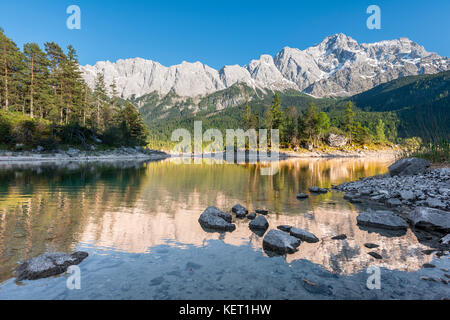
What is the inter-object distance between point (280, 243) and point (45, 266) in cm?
757

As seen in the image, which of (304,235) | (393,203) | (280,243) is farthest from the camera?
(393,203)

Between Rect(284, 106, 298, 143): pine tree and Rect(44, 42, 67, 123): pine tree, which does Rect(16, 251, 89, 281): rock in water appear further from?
Rect(284, 106, 298, 143): pine tree

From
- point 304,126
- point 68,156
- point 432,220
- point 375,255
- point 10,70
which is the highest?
point 10,70

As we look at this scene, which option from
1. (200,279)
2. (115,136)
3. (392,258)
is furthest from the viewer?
(115,136)

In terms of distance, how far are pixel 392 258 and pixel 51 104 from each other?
83.7m

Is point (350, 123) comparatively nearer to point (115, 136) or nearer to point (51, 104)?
point (115, 136)

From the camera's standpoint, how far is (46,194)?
1803cm

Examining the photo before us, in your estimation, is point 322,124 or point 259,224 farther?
point 322,124

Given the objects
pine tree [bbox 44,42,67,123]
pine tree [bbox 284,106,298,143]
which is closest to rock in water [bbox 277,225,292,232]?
pine tree [bbox 44,42,67,123]

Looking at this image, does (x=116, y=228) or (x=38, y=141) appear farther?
(x=38, y=141)

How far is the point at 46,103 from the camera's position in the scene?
6675 centimetres

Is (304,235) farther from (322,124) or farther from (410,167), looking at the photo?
(322,124)

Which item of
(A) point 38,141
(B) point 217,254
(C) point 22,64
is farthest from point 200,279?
(C) point 22,64

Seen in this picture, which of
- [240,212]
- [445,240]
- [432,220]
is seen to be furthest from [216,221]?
[432,220]
